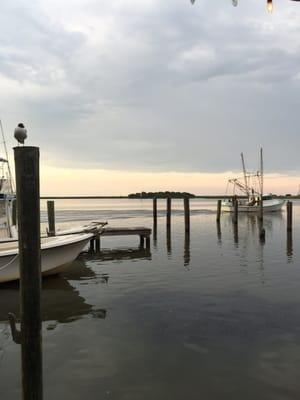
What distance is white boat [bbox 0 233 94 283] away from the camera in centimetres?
1338

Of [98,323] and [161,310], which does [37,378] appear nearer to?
[98,323]

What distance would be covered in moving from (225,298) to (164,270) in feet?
16.6

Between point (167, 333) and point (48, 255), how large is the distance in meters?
6.57

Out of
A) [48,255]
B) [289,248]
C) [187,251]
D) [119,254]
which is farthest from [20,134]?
[289,248]

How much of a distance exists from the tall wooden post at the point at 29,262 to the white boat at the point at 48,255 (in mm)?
7902

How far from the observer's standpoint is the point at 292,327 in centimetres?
962

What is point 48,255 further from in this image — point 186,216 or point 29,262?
point 186,216

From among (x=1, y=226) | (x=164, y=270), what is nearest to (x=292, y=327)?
(x=164, y=270)

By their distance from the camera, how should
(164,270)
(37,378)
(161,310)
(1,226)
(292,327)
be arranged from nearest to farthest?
1. (37,378)
2. (292,327)
3. (161,310)
4. (1,226)
5. (164,270)

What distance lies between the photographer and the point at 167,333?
934cm

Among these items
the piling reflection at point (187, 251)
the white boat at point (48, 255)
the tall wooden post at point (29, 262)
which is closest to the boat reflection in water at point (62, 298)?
the white boat at point (48, 255)

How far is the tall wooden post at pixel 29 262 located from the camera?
18.2 ft

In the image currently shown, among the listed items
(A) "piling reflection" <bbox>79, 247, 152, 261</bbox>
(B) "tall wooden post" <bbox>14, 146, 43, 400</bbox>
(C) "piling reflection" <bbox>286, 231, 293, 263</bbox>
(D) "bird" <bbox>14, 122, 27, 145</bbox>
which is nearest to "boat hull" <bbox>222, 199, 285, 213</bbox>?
(C) "piling reflection" <bbox>286, 231, 293, 263</bbox>

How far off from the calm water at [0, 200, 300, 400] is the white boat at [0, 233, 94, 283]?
0.48 meters
